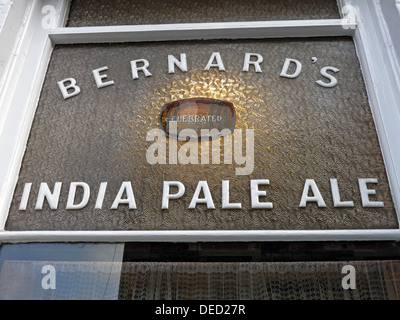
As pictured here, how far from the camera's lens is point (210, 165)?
199cm

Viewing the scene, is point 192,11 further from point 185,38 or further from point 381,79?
point 381,79

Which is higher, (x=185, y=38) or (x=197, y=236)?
(x=185, y=38)

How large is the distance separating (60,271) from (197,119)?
1.03 meters

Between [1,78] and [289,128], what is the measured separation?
164 centimetres

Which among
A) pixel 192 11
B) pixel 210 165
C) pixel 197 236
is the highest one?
pixel 192 11

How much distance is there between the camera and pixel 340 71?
7.36ft

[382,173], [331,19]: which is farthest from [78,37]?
[382,173]

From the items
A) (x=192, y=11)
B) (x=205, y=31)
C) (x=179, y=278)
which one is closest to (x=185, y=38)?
(x=205, y=31)

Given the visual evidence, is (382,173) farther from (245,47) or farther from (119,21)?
(119,21)

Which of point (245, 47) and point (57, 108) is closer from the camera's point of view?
point (57, 108)

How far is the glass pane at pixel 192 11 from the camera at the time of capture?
2486 millimetres

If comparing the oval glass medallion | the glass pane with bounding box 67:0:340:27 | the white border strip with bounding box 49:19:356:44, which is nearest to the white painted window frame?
the white border strip with bounding box 49:19:356:44

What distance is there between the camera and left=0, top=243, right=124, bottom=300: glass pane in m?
1.72

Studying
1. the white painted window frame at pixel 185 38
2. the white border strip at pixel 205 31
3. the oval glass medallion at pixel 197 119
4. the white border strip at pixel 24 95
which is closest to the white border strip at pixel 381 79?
the white painted window frame at pixel 185 38
